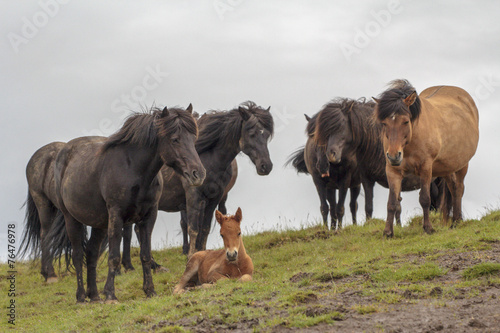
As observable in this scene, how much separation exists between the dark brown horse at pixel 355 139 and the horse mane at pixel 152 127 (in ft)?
15.4

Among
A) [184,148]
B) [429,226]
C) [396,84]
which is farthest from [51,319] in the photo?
[396,84]

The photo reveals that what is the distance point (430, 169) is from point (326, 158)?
10.9 ft

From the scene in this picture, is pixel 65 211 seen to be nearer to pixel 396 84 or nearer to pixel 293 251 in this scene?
pixel 293 251

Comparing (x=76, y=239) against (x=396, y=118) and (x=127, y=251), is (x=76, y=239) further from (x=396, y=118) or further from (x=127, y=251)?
(x=396, y=118)

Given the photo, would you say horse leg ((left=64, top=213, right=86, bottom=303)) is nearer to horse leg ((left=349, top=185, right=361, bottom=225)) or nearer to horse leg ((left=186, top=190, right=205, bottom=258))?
horse leg ((left=186, top=190, right=205, bottom=258))

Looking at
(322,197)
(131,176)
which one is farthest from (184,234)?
(131,176)

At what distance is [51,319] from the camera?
9867mm

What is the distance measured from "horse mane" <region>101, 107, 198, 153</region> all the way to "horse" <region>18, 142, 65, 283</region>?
4216 mm

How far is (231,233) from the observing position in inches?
394

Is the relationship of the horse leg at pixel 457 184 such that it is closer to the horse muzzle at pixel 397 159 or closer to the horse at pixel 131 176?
the horse muzzle at pixel 397 159

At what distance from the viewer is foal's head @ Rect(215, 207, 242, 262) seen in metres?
9.84

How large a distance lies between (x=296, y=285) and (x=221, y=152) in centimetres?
496

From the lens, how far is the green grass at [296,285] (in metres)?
7.35

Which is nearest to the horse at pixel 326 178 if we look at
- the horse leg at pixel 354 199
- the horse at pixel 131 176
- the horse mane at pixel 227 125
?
the horse leg at pixel 354 199
